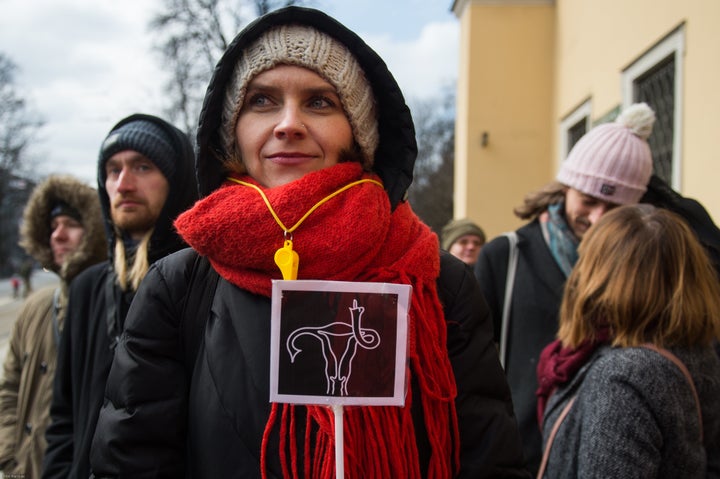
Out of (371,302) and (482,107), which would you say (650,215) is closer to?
(371,302)

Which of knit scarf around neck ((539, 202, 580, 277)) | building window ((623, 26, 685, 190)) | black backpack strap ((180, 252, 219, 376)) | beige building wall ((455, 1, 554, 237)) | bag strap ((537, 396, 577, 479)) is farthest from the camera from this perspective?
beige building wall ((455, 1, 554, 237))

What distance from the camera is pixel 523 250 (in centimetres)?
290

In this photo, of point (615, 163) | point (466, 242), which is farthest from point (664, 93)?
point (615, 163)

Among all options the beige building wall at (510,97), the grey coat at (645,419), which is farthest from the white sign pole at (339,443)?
the beige building wall at (510,97)

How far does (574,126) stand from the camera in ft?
28.5

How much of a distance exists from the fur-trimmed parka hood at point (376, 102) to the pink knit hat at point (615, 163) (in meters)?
1.53

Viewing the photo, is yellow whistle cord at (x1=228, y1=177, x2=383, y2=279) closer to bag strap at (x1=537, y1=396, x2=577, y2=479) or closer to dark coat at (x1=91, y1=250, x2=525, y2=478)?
dark coat at (x1=91, y1=250, x2=525, y2=478)

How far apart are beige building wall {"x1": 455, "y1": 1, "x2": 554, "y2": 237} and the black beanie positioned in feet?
25.9

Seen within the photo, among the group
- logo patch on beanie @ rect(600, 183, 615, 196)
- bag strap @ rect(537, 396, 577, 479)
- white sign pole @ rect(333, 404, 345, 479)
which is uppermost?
logo patch on beanie @ rect(600, 183, 615, 196)

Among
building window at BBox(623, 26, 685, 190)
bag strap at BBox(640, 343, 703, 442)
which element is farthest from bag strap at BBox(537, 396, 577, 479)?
building window at BBox(623, 26, 685, 190)

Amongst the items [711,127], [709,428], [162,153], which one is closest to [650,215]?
[709,428]

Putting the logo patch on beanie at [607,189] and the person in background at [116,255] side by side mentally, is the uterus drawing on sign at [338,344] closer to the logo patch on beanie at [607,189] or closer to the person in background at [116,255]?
the person in background at [116,255]

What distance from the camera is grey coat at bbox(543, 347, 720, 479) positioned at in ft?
5.39

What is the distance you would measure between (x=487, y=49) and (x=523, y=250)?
305 inches
